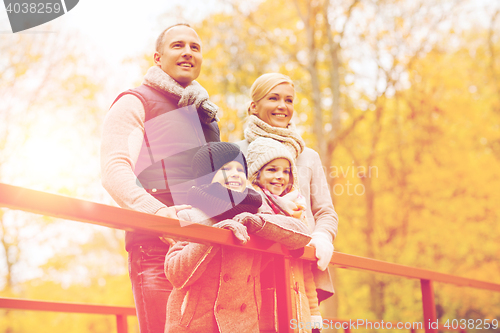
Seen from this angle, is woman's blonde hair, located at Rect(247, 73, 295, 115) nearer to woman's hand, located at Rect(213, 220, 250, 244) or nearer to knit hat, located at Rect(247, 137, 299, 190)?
knit hat, located at Rect(247, 137, 299, 190)

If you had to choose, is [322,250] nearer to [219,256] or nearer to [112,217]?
[219,256]

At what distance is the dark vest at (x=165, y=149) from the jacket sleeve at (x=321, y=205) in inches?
31.8

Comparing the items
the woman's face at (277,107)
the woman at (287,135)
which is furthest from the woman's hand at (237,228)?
the woman's face at (277,107)

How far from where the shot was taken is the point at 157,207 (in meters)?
1.54

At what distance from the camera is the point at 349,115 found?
33.9 feet

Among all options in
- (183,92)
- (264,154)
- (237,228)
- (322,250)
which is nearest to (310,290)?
(322,250)

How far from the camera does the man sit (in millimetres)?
1667

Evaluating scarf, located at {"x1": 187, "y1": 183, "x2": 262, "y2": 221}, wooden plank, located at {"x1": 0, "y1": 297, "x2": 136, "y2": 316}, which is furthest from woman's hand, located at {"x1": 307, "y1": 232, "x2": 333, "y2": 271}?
wooden plank, located at {"x1": 0, "y1": 297, "x2": 136, "y2": 316}

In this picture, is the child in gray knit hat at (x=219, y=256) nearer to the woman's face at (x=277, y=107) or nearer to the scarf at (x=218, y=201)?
the scarf at (x=218, y=201)

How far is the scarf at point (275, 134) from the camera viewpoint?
2436mm

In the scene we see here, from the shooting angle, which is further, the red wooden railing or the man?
the man

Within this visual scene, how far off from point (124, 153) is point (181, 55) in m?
0.59

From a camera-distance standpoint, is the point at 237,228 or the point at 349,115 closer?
the point at 237,228

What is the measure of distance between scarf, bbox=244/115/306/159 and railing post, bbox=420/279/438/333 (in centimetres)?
127
